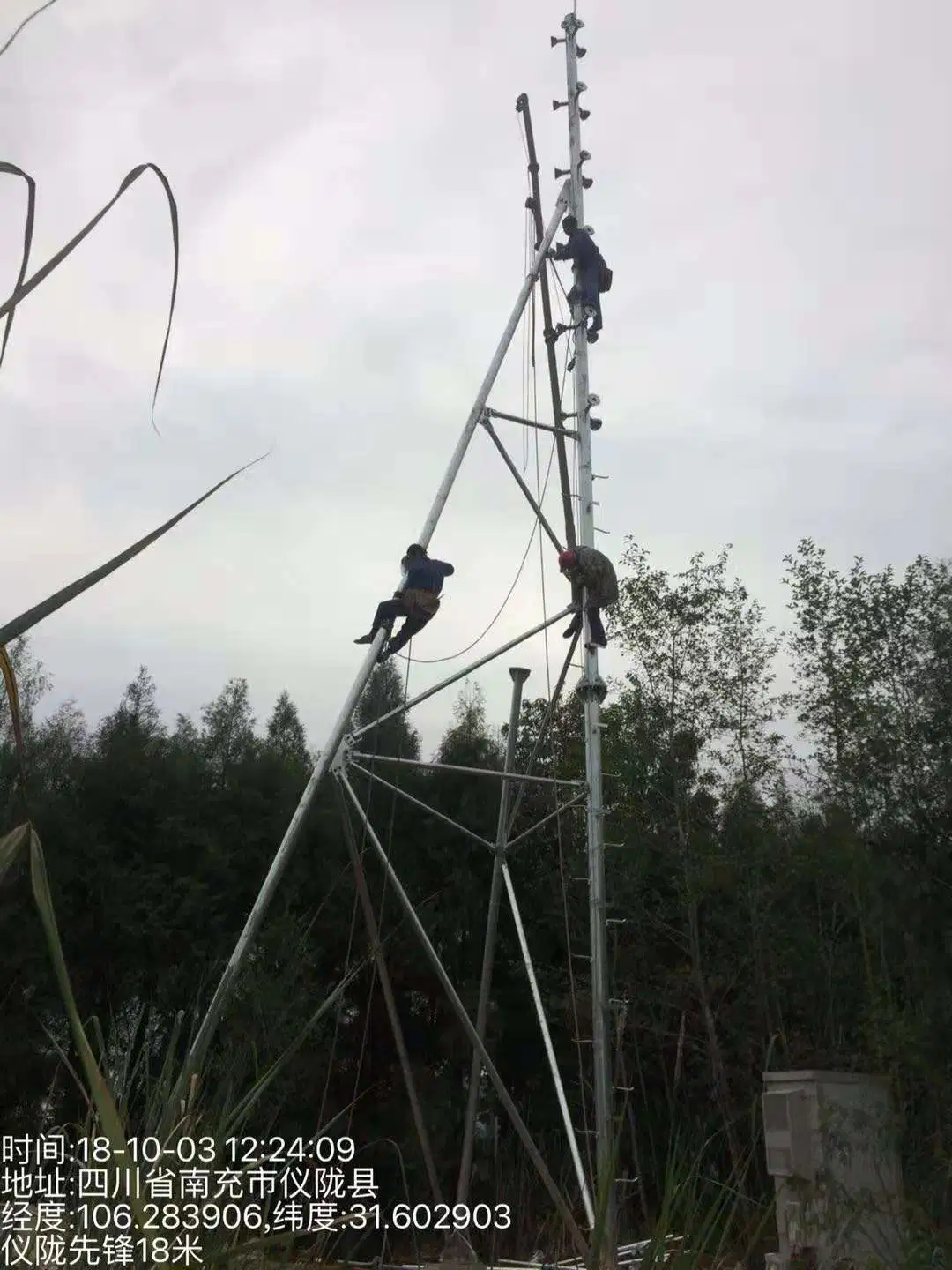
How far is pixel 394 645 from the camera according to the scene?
19.2 ft

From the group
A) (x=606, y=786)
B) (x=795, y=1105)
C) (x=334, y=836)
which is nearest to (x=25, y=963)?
(x=334, y=836)

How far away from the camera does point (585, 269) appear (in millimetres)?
7668

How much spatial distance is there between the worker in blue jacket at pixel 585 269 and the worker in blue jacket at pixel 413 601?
8.66ft

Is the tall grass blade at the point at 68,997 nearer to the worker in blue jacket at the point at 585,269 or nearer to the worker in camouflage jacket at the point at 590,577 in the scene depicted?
the worker in camouflage jacket at the point at 590,577

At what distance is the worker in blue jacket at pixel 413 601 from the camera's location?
5734 mm

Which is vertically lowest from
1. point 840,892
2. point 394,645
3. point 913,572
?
point 840,892

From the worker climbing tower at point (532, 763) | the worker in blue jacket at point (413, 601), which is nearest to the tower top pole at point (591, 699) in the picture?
the worker climbing tower at point (532, 763)

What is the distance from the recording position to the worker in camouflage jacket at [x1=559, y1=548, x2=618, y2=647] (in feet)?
21.6

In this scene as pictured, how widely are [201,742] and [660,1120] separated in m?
10.8

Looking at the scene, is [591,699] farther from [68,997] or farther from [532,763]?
[68,997]

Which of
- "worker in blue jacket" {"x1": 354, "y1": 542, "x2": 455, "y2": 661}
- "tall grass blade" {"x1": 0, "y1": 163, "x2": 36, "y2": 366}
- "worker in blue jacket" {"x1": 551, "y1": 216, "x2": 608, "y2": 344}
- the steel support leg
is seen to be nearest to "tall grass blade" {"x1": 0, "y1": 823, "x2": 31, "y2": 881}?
"tall grass blade" {"x1": 0, "y1": 163, "x2": 36, "y2": 366}

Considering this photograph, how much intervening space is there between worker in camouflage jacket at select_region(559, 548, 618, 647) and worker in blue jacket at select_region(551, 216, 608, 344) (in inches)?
73.6

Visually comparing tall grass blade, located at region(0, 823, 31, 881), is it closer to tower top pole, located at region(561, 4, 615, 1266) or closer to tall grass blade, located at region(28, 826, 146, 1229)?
tall grass blade, located at region(28, 826, 146, 1229)

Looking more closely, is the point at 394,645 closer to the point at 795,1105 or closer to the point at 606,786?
the point at 795,1105
